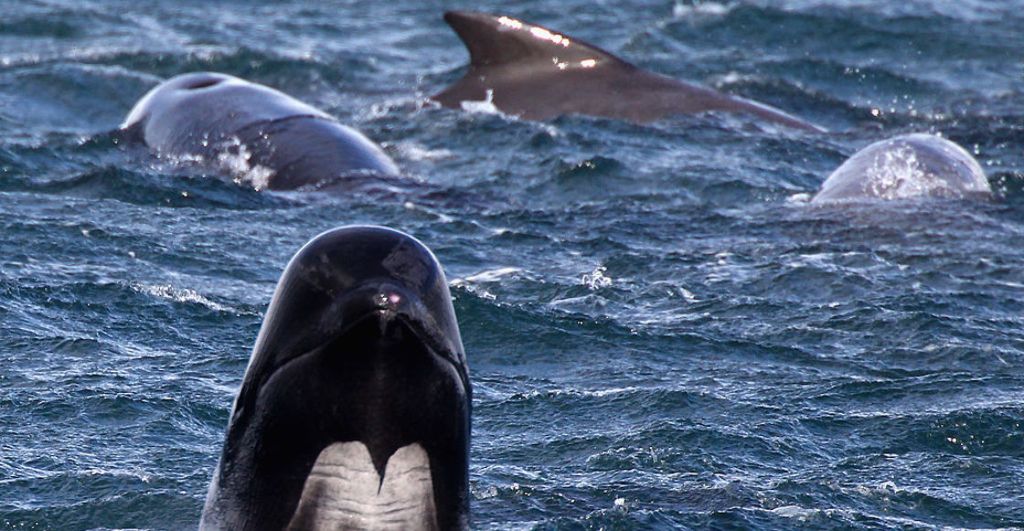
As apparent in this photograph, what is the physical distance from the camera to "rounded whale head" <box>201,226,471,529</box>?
4.21 m

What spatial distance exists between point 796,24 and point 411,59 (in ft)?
15.6

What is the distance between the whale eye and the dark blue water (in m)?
0.74

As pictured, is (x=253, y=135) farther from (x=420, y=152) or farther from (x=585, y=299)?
(x=585, y=299)

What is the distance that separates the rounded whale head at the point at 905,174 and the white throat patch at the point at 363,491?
812 cm

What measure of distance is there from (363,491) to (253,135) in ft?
27.6

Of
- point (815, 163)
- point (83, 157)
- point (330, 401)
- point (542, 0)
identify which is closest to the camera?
point (330, 401)

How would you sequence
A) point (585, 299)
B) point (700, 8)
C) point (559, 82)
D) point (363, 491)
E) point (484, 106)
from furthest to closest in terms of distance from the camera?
point (700, 8) → point (559, 82) → point (484, 106) → point (585, 299) → point (363, 491)

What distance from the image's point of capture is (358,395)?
13.9 feet

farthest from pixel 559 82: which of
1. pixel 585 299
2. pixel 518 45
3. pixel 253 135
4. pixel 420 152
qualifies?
pixel 585 299

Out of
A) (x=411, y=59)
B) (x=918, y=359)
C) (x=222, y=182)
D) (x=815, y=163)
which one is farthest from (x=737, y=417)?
(x=411, y=59)

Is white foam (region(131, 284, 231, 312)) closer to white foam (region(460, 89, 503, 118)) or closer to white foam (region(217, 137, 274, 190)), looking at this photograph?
white foam (region(217, 137, 274, 190))

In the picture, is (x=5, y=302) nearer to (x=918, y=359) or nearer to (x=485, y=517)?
(x=485, y=517)

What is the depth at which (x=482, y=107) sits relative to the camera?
49.2ft

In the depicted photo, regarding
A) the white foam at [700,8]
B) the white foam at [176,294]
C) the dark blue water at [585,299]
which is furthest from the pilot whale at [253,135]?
the white foam at [700,8]
